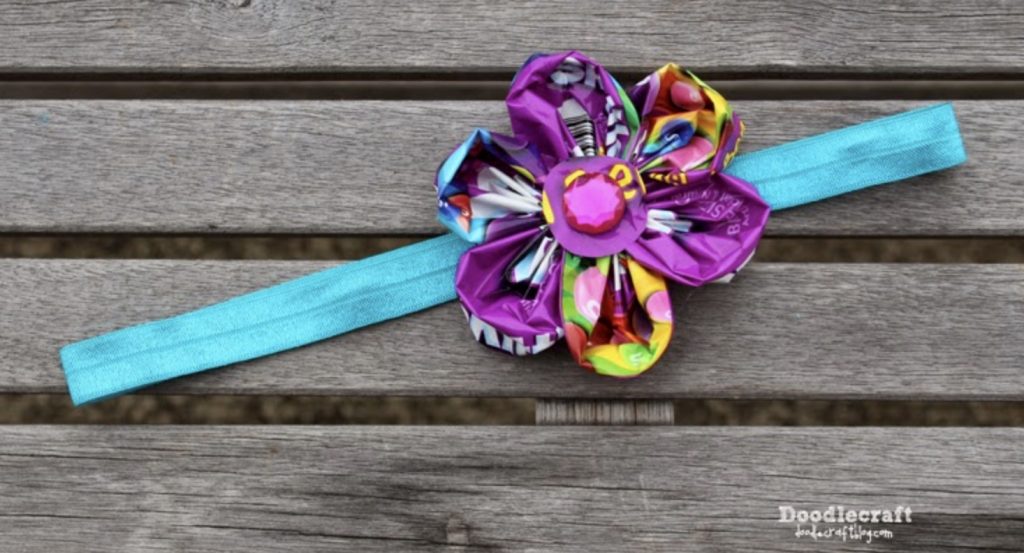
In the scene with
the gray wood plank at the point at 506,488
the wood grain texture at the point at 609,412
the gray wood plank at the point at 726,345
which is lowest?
the gray wood plank at the point at 506,488

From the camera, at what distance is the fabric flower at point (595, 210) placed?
2.58 feet

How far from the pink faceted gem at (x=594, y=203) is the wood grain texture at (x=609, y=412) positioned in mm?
185

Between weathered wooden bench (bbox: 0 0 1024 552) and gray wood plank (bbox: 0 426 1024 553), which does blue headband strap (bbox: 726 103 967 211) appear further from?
gray wood plank (bbox: 0 426 1024 553)

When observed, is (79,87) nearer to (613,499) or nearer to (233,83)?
(233,83)

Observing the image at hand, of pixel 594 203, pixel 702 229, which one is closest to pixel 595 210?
pixel 594 203

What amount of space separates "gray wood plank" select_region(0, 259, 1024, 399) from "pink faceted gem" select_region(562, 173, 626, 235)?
0.42 feet

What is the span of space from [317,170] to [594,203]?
286mm

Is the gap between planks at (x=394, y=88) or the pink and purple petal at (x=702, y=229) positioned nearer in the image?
the pink and purple petal at (x=702, y=229)

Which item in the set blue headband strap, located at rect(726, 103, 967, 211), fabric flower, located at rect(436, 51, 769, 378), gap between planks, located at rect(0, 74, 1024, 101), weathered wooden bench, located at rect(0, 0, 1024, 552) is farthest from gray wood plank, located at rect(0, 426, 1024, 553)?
Answer: gap between planks, located at rect(0, 74, 1024, 101)

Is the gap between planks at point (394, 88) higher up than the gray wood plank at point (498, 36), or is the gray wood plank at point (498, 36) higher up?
the gray wood plank at point (498, 36)

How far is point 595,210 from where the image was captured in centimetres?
78

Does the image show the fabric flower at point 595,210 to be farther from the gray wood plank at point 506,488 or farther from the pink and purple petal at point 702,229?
the gray wood plank at point 506,488

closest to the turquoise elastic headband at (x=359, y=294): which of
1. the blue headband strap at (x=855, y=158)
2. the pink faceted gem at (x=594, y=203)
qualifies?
the blue headband strap at (x=855, y=158)

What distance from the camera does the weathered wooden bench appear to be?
859 mm
